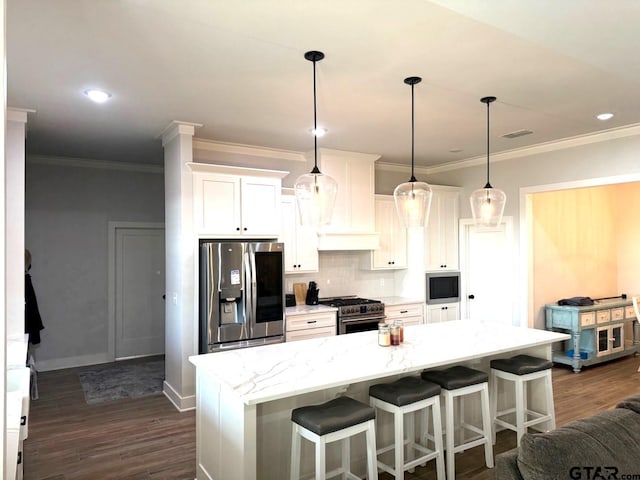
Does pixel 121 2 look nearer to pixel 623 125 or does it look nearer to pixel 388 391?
pixel 388 391

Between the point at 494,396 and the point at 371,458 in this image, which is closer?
the point at 371,458

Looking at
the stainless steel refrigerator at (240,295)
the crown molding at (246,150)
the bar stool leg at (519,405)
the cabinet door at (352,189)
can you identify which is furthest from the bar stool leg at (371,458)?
the crown molding at (246,150)

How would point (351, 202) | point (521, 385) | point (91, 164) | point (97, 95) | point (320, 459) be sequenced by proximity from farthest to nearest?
point (91, 164), point (351, 202), point (97, 95), point (521, 385), point (320, 459)

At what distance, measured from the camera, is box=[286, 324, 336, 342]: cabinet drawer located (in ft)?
15.6

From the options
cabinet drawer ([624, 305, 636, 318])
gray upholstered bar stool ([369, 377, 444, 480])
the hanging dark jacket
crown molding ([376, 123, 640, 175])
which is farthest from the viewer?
cabinet drawer ([624, 305, 636, 318])

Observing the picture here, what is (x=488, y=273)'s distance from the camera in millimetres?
5973

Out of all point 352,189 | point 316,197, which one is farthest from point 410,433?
point 352,189

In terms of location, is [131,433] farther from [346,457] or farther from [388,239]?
[388,239]

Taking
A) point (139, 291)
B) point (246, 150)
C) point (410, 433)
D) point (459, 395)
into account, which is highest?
point (246, 150)

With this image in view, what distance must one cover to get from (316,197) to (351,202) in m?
2.66

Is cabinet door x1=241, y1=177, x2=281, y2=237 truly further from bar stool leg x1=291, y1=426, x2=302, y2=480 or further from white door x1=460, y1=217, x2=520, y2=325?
white door x1=460, y1=217, x2=520, y2=325

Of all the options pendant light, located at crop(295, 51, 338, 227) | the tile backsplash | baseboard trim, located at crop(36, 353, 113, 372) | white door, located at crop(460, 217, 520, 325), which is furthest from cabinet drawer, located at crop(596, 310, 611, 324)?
baseboard trim, located at crop(36, 353, 113, 372)

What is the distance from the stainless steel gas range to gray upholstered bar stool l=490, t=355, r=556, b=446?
1845 mm

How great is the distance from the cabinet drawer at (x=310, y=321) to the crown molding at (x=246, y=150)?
1942 mm
